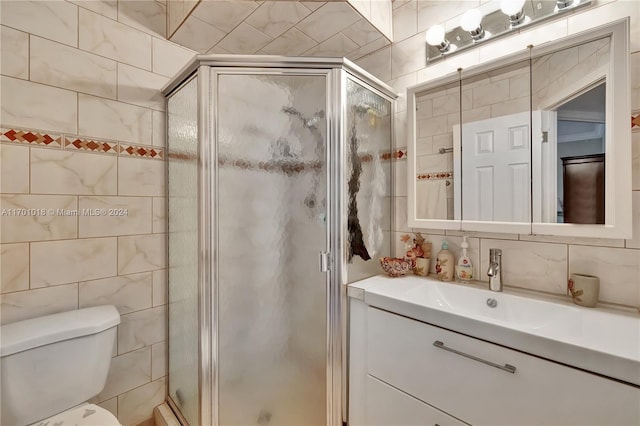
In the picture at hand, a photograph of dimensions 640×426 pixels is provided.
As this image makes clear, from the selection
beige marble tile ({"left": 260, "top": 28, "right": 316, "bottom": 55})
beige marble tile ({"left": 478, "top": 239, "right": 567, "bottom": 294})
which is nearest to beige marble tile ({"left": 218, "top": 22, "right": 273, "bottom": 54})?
beige marble tile ({"left": 260, "top": 28, "right": 316, "bottom": 55})

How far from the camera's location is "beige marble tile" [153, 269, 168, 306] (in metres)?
1.50

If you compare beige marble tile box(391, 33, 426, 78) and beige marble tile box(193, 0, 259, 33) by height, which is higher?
beige marble tile box(193, 0, 259, 33)

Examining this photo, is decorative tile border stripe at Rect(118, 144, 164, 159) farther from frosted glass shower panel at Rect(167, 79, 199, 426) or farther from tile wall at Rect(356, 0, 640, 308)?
tile wall at Rect(356, 0, 640, 308)

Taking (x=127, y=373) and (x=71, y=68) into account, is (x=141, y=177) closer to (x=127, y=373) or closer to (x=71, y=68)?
(x=71, y=68)

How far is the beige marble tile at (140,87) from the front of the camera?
1.38 m

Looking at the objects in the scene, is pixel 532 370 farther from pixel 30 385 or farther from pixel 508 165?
pixel 30 385

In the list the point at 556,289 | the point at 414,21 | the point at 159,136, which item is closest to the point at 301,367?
the point at 556,289

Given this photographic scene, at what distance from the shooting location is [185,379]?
4.50ft

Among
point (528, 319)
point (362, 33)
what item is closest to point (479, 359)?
point (528, 319)

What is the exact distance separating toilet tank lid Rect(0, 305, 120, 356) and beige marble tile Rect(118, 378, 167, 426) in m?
0.51

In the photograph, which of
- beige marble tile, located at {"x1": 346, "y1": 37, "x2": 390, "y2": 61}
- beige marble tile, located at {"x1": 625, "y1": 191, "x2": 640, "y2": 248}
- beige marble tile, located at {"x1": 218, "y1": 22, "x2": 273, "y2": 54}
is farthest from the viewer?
beige marble tile, located at {"x1": 346, "y1": 37, "x2": 390, "y2": 61}

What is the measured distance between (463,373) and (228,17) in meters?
1.80

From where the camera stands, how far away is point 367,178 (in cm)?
141

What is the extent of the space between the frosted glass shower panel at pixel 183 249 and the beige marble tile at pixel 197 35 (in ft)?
1.13
